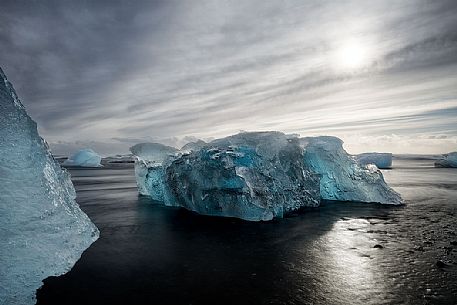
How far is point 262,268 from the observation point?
8.11 meters

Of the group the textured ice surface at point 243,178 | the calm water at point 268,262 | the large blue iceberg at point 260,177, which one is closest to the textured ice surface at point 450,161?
the large blue iceberg at point 260,177

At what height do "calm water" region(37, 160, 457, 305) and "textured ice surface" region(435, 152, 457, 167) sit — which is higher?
"textured ice surface" region(435, 152, 457, 167)

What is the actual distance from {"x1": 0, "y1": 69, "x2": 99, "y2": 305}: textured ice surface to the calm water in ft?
1.85

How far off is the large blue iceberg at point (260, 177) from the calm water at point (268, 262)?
4.34 feet

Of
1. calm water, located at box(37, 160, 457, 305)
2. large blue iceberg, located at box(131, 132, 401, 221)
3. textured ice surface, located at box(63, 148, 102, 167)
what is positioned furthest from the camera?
textured ice surface, located at box(63, 148, 102, 167)

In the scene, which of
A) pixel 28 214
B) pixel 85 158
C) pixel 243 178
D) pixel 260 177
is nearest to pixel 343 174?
pixel 260 177

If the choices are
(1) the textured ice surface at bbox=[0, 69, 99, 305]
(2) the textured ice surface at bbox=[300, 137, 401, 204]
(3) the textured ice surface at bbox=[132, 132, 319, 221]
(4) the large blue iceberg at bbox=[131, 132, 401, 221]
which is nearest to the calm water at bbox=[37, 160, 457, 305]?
(1) the textured ice surface at bbox=[0, 69, 99, 305]

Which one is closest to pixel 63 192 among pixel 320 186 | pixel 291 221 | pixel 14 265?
pixel 14 265

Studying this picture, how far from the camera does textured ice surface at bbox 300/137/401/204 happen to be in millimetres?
18688

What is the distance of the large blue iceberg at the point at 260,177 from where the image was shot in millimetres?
14688

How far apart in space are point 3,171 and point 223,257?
251 inches

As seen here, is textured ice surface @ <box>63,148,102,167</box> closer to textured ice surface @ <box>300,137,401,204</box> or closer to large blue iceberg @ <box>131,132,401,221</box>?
large blue iceberg @ <box>131,132,401,221</box>

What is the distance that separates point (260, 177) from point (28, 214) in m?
10.5

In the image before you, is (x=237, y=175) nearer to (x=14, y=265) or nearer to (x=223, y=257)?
(x=223, y=257)
